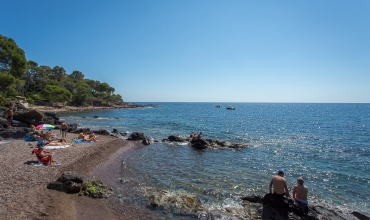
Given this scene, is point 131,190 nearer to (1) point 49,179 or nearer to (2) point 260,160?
(1) point 49,179

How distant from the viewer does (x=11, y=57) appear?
53688 millimetres

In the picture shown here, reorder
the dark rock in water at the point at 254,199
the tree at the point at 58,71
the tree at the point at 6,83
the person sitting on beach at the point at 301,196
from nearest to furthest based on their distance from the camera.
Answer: the person sitting on beach at the point at 301,196 → the dark rock in water at the point at 254,199 → the tree at the point at 6,83 → the tree at the point at 58,71

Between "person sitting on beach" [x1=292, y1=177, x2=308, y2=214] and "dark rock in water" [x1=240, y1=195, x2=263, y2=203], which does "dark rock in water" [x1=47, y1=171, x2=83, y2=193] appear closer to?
"dark rock in water" [x1=240, y1=195, x2=263, y2=203]

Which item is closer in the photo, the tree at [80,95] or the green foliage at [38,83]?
the green foliage at [38,83]

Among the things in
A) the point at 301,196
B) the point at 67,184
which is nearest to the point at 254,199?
the point at 301,196

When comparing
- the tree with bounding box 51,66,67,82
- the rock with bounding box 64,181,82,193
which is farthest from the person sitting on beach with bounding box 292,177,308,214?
the tree with bounding box 51,66,67,82

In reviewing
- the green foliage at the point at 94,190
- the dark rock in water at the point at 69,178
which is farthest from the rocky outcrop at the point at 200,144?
the dark rock in water at the point at 69,178

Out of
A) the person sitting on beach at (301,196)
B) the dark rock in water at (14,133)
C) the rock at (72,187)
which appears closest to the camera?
the person sitting on beach at (301,196)

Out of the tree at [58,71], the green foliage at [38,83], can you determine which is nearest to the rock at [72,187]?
the green foliage at [38,83]

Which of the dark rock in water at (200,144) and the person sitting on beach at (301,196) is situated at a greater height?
the person sitting on beach at (301,196)

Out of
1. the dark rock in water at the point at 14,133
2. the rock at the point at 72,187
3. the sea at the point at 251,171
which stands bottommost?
the sea at the point at 251,171

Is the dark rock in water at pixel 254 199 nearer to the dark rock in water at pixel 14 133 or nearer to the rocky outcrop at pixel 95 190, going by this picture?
the rocky outcrop at pixel 95 190

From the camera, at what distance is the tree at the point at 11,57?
171ft

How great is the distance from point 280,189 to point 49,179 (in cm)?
1258
